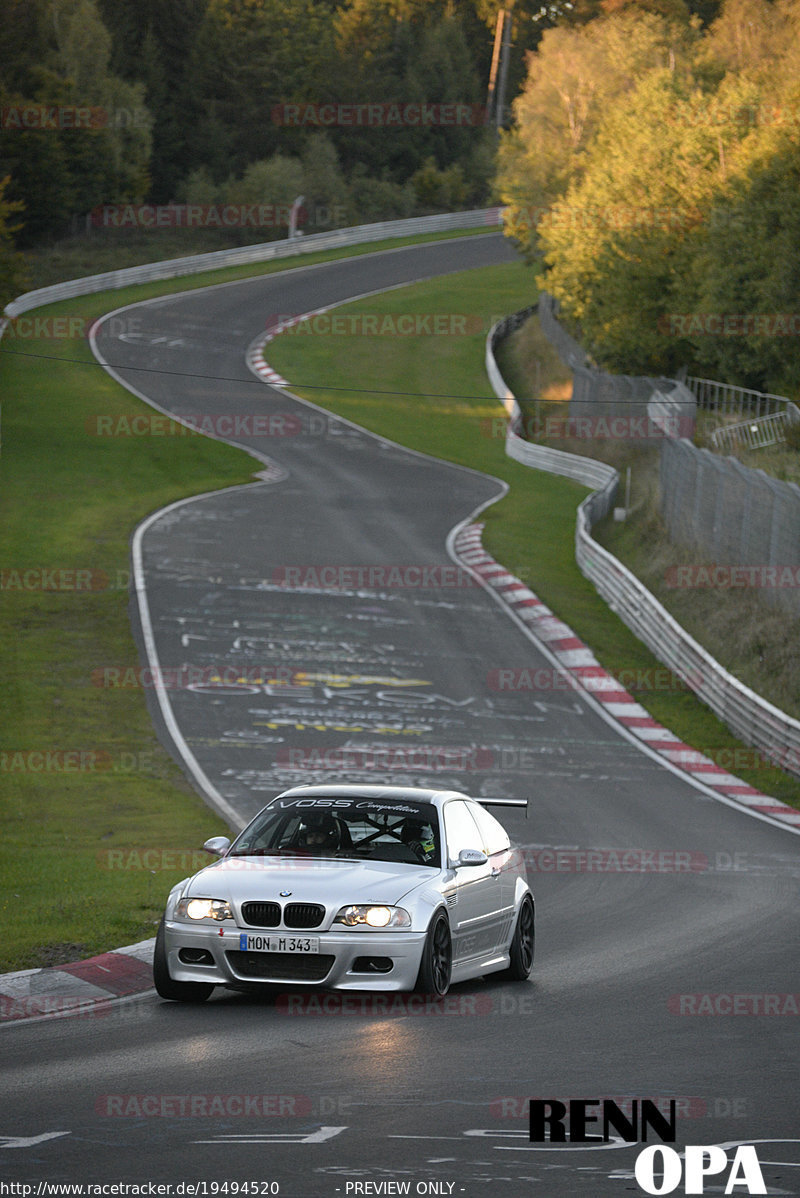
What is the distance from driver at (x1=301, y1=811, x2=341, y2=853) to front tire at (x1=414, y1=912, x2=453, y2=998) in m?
1.02

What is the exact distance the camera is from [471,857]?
10.6 meters

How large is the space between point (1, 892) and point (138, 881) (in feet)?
4.57

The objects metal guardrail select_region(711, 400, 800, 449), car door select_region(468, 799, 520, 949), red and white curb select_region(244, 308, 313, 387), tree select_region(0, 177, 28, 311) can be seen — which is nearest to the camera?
car door select_region(468, 799, 520, 949)

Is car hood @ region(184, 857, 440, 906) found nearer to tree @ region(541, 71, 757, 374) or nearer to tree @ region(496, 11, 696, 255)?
tree @ region(541, 71, 757, 374)

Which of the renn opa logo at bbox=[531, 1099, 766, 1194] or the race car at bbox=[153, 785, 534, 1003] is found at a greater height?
the renn opa logo at bbox=[531, 1099, 766, 1194]

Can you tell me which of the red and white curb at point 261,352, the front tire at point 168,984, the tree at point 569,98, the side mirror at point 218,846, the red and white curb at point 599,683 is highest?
the tree at point 569,98

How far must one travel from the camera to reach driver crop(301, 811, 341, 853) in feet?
35.9

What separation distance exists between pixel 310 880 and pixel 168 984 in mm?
1076

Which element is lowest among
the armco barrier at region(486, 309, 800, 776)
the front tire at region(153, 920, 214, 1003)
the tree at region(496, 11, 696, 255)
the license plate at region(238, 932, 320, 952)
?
the armco barrier at region(486, 309, 800, 776)

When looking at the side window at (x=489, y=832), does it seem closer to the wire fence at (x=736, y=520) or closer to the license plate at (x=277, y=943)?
the license plate at (x=277, y=943)

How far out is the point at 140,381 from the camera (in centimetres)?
5653

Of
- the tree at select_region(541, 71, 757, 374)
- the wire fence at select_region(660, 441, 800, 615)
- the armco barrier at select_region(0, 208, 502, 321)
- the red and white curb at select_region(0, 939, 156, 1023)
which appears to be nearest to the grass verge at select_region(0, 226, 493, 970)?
the red and white curb at select_region(0, 939, 156, 1023)

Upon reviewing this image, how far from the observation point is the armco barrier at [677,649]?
24.8 meters

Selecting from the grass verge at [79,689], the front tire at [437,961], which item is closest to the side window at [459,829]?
the front tire at [437,961]
